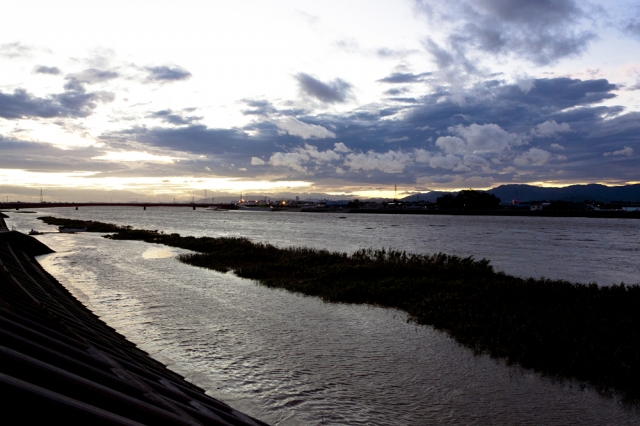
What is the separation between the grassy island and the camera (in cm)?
1280

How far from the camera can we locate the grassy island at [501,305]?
12.8 metres

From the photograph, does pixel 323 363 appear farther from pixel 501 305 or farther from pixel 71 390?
pixel 71 390

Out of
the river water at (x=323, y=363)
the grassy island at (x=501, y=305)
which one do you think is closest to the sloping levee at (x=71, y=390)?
the river water at (x=323, y=363)

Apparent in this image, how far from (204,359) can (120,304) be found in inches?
395

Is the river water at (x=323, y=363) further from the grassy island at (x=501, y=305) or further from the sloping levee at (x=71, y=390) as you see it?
the sloping levee at (x=71, y=390)

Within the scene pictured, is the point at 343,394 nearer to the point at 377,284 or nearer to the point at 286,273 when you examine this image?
the point at 377,284

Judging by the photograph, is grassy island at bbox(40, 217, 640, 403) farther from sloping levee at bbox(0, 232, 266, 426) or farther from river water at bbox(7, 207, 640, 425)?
sloping levee at bbox(0, 232, 266, 426)

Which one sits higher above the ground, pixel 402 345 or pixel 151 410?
pixel 151 410

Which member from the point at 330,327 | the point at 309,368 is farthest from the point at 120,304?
the point at 309,368

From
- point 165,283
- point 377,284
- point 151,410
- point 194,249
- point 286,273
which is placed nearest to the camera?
point 151,410

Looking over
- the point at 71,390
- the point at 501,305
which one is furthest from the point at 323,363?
the point at 71,390

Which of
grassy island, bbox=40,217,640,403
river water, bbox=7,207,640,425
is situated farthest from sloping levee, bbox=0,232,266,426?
grassy island, bbox=40,217,640,403

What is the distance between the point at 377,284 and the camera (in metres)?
24.8

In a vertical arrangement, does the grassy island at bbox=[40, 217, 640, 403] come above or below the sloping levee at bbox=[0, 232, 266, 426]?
below
